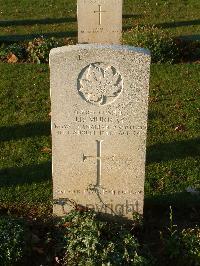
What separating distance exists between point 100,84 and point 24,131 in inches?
121

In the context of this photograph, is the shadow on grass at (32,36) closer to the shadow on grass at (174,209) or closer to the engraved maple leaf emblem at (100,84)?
the shadow on grass at (174,209)

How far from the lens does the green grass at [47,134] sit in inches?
249

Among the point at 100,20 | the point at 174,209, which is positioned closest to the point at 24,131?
the point at 174,209

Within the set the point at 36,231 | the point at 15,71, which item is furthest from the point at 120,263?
the point at 15,71

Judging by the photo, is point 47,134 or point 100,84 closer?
point 100,84

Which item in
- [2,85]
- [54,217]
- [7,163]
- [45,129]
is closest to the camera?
[54,217]

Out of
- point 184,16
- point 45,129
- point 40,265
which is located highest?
point 184,16

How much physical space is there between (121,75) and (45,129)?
3171mm

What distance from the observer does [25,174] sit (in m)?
6.61

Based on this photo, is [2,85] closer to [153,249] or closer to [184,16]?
[153,249]

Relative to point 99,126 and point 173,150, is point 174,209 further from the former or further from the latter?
point 99,126

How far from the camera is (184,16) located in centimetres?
1442

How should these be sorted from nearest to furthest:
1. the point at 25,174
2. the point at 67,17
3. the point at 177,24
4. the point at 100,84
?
the point at 100,84 → the point at 25,174 → the point at 177,24 → the point at 67,17

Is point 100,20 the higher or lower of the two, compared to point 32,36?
higher
